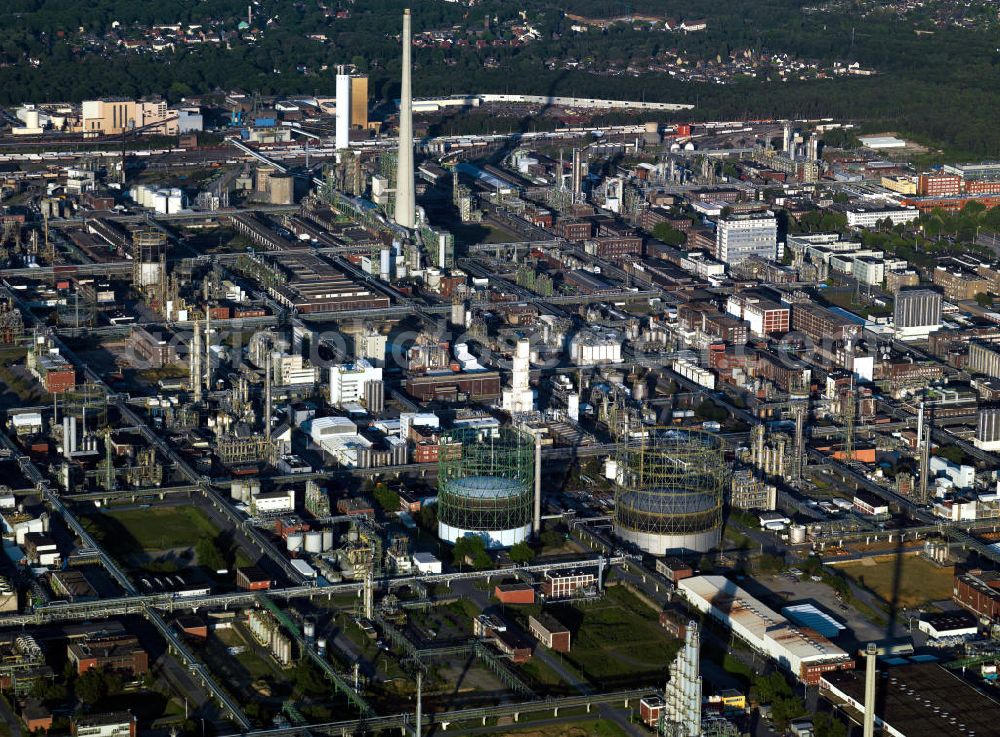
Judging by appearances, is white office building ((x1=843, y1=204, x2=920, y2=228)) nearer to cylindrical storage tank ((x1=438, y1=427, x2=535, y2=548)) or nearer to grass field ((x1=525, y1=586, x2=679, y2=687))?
cylindrical storage tank ((x1=438, y1=427, x2=535, y2=548))

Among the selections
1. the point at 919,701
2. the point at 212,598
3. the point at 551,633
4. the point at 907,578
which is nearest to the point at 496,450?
the point at 551,633

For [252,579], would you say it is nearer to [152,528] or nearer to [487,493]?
[152,528]

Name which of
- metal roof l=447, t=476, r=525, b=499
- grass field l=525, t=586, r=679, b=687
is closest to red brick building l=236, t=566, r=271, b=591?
metal roof l=447, t=476, r=525, b=499

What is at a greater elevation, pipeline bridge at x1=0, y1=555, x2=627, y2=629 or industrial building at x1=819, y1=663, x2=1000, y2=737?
industrial building at x1=819, y1=663, x2=1000, y2=737

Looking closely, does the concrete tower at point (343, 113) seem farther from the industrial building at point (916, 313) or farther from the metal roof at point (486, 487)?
the metal roof at point (486, 487)

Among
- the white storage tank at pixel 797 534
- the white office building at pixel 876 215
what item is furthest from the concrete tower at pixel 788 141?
the white storage tank at pixel 797 534
